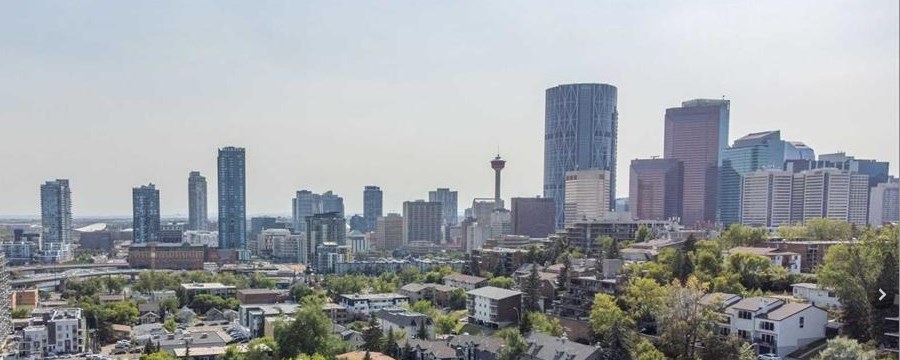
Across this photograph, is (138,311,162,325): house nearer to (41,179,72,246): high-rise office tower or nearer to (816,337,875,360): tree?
(816,337,875,360): tree

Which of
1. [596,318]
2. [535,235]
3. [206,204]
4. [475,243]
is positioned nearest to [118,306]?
[596,318]

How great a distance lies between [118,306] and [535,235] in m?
19.5

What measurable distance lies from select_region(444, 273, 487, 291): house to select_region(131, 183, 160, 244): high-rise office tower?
863 inches

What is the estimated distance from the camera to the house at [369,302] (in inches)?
456

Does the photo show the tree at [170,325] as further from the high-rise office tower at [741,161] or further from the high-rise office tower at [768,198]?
the high-rise office tower at [741,161]

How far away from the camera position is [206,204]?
44375 mm

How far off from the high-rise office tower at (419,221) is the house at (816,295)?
84.9ft

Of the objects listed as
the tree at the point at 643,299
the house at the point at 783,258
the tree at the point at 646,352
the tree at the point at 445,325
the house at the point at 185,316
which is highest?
the house at the point at 783,258

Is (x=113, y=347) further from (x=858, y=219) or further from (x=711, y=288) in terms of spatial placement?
(x=858, y=219)

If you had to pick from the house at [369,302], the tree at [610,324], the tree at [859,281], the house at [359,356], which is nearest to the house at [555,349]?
the tree at [610,324]

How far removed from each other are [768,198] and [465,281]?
14488mm

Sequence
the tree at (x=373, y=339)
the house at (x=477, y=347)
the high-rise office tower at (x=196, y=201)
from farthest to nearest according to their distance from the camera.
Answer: the high-rise office tower at (x=196, y=201), the tree at (x=373, y=339), the house at (x=477, y=347)

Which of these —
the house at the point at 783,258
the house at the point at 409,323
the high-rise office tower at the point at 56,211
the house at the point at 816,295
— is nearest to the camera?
the house at the point at 816,295

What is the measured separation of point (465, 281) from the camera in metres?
12.8
